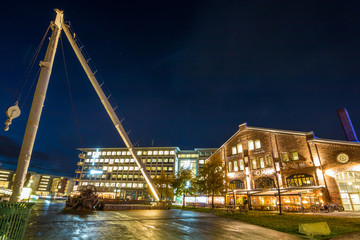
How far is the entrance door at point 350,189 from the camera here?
24234mm

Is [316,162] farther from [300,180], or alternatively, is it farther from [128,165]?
[128,165]

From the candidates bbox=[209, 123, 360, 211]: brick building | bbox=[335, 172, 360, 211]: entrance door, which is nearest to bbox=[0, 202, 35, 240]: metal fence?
bbox=[209, 123, 360, 211]: brick building

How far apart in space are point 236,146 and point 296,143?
11.9 meters

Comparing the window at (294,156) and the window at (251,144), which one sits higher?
the window at (251,144)

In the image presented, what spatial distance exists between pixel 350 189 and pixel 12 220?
34509mm

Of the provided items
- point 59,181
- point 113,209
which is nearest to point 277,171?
point 113,209

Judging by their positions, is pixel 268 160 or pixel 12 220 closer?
pixel 12 220

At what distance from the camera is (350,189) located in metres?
24.6

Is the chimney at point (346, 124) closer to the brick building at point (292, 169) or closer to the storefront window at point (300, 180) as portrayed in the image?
the brick building at point (292, 169)

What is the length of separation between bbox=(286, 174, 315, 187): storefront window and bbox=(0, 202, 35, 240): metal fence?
3407 cm

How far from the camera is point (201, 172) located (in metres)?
32.8

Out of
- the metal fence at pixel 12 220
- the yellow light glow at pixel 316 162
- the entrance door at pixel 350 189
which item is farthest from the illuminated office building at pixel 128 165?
the metal fence at pixel 12 220

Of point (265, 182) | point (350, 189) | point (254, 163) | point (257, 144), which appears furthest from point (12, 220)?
point (257, 144)

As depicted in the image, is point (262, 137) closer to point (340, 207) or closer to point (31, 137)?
point (340, 207)
